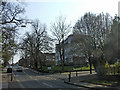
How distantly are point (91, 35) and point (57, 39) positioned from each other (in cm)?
1778

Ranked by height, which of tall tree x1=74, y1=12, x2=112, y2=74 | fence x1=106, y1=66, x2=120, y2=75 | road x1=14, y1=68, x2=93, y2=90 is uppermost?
tall tree x1=74, y1=12, x2=112, y2=74

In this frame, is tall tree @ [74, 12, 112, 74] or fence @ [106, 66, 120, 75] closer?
fence @ [106, 66, 120, 75]

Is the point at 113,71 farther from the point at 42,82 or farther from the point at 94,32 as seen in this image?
the point at 94,32

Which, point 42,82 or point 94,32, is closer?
point 42,82

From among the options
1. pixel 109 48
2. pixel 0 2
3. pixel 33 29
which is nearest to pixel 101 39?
pixel 109 48

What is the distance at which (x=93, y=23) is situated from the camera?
1256 inches

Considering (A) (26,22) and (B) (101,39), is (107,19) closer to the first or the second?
(B) (101,39)

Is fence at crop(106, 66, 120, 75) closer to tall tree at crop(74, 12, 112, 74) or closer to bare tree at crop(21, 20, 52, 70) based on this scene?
tall tree at crop(74, 12, 112, 74)

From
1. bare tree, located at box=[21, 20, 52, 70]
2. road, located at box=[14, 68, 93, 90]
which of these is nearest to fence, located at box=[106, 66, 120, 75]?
road, located at box=[14, 68, 93, 90]

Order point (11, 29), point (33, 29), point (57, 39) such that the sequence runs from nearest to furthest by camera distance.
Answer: point (11, 29), point (57, 39), point (33, 29)

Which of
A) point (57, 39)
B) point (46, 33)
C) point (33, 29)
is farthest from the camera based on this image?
point (33, 29)

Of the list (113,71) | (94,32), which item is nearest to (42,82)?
(113,71)

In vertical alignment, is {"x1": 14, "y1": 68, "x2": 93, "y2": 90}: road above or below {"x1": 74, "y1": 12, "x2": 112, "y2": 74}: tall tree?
below

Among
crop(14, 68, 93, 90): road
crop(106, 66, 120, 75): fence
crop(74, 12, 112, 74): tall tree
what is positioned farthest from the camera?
crop(74, 12, 112, 74): tall tree
